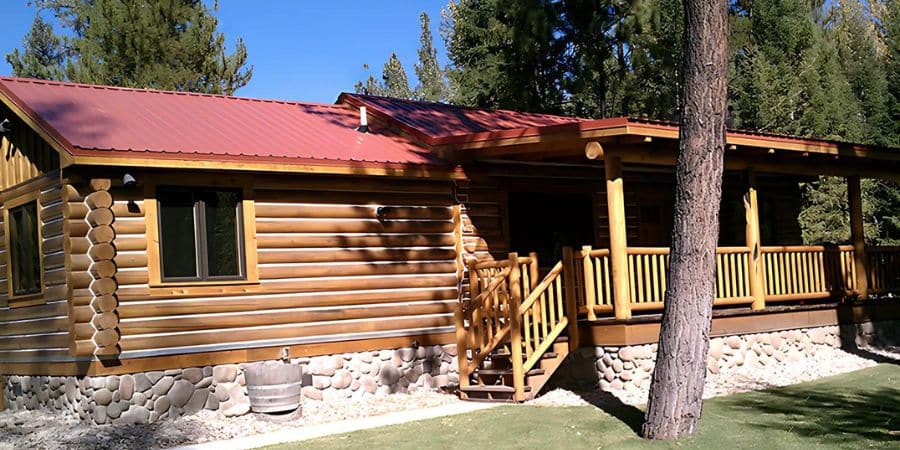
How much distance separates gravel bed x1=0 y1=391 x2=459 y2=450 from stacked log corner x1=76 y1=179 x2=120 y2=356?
92cm

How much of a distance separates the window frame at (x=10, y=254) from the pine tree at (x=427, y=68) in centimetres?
3508

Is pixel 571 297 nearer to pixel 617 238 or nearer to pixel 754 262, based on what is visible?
pixel 617 238

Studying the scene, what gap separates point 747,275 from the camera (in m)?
14.6

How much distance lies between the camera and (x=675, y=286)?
9648 mm

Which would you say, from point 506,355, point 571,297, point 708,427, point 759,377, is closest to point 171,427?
point 506,355

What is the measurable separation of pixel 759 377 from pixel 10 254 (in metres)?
10.1

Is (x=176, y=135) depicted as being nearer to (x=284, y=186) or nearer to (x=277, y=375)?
(x=284, y=186)

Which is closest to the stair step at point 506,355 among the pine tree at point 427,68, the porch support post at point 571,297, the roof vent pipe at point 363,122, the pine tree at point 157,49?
the porch support post at point 571,297

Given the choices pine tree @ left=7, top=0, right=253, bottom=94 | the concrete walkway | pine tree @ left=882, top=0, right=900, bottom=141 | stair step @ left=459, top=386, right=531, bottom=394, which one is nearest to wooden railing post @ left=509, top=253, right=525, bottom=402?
stair step @ left=459, top=386, right=531, bottom=394

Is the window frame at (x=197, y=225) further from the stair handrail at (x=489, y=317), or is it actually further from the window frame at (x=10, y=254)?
the stair handrail at (x=489, y=317)

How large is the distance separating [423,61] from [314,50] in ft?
18.3

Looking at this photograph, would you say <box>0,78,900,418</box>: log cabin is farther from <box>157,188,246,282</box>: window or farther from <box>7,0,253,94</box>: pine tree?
A: <box>7,0,253,94</box>: pine tree

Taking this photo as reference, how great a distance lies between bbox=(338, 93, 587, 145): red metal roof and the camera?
15328 millimetres

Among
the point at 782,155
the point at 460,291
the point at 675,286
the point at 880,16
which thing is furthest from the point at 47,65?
the point at 880,16
